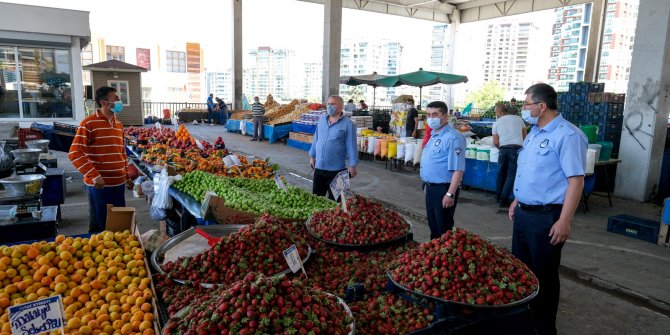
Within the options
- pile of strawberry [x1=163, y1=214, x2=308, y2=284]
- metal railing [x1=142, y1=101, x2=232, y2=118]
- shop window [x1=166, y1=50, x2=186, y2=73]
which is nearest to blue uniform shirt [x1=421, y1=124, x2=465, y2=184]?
pile of strawberry [x1=163, y1=214, x2=308, y2=284]

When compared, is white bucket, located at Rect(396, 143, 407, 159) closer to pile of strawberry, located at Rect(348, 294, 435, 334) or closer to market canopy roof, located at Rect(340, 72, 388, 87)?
pile of strawberry, located at Rect(348, 294, 435, 334)

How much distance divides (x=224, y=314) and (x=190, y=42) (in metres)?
63.9

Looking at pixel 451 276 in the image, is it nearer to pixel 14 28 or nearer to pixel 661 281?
pixel 661 281

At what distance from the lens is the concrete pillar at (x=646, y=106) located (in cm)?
803

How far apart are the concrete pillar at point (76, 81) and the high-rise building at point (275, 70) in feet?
167

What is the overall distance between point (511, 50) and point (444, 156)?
6584 cm

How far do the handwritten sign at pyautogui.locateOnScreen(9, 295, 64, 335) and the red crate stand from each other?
842cm

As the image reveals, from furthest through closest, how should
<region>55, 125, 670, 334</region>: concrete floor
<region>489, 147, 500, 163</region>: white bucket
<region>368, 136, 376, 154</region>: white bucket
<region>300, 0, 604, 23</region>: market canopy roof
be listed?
<region>300, 0, 604, 23</region>: market canopy roof
<region>368, 136, 376, 154</region>: white bucket
<region>489, 147, 500, 163</region>: white bucket
<region>55, 125, 670, 334</region>: concrete floor

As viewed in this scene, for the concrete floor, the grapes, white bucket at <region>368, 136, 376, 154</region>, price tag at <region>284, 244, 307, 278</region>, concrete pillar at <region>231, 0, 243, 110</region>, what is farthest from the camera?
concrete pillar at <region>231, 0, 243, 110</region>

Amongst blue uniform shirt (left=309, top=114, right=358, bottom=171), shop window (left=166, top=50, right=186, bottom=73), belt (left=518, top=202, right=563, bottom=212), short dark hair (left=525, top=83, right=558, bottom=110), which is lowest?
belt (left=518, top=202, right=563, bottom=212)

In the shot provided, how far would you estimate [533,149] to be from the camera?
3.25m

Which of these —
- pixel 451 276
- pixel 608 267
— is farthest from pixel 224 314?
pixel 608 267

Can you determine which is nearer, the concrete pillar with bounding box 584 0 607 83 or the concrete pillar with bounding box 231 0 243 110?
the concrete pillar with bounding box 584 0 607 83

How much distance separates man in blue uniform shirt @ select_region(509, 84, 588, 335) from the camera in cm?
301
